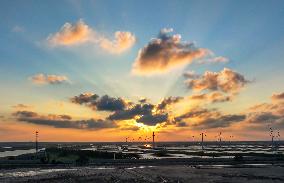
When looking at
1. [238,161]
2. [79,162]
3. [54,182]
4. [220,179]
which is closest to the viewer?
[54,182]

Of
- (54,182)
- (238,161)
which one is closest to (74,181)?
(54,182)

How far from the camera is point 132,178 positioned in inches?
2756

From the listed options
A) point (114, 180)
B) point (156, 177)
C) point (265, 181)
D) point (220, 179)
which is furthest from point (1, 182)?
point (265, 181)

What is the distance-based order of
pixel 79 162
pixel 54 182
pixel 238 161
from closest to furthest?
pixel 54 182 → pixel 79 162 → pixel 238 161

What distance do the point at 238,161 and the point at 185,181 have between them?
5509cm

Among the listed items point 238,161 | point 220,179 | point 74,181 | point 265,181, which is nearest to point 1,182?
point 74,181

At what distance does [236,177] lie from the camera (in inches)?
2869

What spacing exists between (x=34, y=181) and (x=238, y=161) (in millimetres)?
68973

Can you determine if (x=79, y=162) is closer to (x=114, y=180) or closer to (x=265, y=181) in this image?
(x=114, y=180)

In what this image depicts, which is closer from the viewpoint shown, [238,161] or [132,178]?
[132,178]

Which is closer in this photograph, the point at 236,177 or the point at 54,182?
the point at 54,182

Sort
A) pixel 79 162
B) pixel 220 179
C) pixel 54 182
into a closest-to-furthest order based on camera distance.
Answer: pixel 54 182
pixel 220 179
pixel 79 162

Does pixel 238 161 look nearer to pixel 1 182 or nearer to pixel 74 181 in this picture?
pixel 74 181

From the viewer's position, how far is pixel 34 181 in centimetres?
6594
